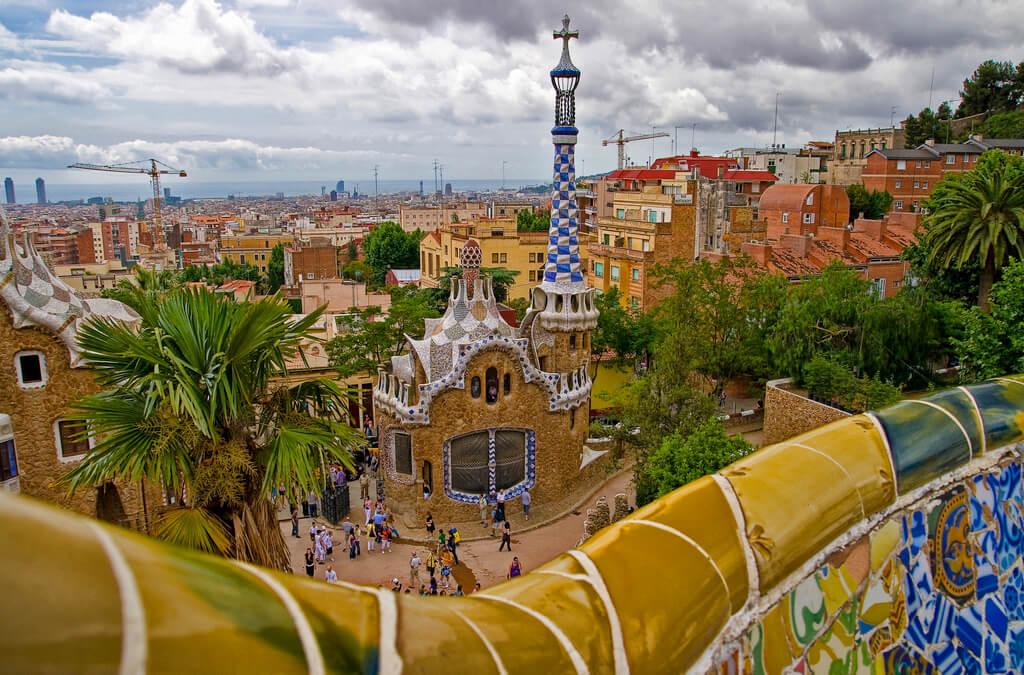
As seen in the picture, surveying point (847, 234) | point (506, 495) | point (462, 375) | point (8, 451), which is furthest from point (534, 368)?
point (847, 234)

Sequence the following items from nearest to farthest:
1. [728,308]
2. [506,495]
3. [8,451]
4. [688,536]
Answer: [688,536] → [8,451] → [506,495] → [728,308]

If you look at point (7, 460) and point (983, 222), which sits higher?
point (983, 222)

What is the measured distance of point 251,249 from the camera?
102 m

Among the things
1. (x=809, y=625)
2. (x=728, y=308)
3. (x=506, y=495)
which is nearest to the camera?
(x=809, y=625)

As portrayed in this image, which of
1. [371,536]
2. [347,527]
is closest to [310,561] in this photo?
[371,536]

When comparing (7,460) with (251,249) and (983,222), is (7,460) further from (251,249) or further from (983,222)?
(251,249)

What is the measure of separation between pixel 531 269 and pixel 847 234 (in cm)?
2010

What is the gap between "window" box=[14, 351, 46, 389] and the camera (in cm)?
1526

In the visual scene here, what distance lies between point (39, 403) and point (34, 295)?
2179mm

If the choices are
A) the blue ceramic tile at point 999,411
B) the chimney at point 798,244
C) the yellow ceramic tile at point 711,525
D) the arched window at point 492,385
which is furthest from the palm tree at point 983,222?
the yellow ceramic tile at point 711,525

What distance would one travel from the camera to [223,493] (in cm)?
691

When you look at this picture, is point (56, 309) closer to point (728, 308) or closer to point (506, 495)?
point (506, 495)

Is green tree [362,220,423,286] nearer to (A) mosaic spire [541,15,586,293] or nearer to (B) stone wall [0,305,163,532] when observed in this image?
(A) mosaic spire [541,15,586,293]

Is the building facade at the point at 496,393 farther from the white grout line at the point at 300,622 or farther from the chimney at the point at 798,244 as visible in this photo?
the chimney at the point at 798,244
